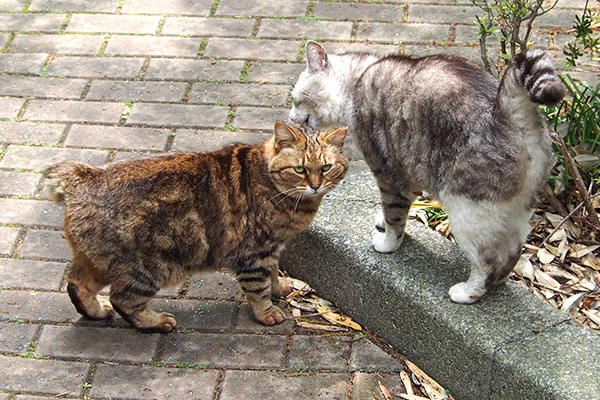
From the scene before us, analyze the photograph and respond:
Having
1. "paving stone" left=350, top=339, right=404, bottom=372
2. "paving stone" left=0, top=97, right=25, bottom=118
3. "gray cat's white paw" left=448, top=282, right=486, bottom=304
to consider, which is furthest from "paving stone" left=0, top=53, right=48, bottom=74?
"gray cat's white paw" left=448, top=282, right=486, bottom=304

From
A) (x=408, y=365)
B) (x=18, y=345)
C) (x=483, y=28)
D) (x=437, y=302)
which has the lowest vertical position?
(x=18, y=345)

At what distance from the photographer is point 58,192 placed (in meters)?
3.77

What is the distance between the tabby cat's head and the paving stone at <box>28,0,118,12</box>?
327 centimetres

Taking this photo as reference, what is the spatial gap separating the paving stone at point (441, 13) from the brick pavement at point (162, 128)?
0.6 inches

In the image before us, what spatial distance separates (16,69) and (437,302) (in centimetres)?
390

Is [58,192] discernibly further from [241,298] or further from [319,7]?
[319,7]

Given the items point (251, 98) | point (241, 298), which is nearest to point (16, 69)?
point (251, 98)

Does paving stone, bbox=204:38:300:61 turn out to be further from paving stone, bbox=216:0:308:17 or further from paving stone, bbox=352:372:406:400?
paving stone, bbox=352:372:406:400

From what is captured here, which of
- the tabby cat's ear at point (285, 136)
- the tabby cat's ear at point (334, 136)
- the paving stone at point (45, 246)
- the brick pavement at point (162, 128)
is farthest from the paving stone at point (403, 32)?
the paving stone at point (45, 246)

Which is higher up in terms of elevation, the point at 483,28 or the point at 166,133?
the point at 483,28

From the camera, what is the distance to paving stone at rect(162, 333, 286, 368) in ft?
12.9

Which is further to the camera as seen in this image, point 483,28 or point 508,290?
point 483,28

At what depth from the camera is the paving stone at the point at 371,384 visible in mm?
3764

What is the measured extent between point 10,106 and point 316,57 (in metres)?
2.47
